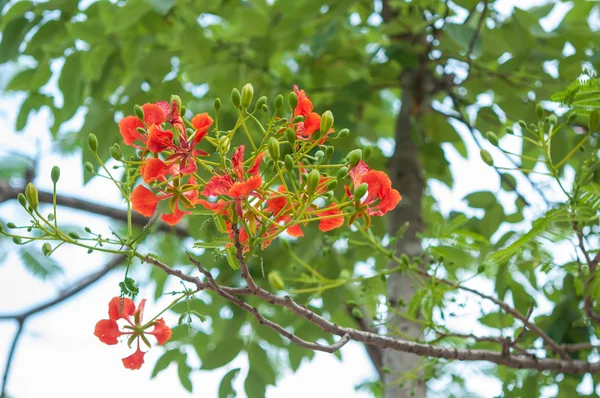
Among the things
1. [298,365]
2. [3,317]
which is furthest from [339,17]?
[3,317]

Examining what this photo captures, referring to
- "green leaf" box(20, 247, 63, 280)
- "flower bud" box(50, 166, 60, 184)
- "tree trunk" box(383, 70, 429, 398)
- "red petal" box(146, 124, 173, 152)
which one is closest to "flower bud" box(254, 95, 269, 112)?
"red petal" box(146, 124, 173, 152)

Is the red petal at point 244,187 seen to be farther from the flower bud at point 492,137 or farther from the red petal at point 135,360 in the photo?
the flower bud at point 492,137

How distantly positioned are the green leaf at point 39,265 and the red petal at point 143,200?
1599mm

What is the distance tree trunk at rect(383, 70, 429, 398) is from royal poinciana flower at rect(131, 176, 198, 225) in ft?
1.92

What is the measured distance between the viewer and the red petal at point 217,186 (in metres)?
0.74

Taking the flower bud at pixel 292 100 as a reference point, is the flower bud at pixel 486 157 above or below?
below

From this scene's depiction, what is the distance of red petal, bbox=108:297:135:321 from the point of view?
0.81 meters

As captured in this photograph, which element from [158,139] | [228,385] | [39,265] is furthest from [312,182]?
[39,265]

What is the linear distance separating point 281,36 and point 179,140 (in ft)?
3.23

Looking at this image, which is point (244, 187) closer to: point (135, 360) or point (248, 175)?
point (248, 175)

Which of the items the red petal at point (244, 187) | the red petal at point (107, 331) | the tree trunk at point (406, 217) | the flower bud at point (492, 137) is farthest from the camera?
the tree trunk at point (406, 217)

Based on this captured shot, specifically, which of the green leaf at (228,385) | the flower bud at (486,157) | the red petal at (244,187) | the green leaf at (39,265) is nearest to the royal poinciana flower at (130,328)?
the red petal at (244,187)

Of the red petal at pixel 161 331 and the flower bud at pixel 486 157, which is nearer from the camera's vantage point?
the red petal at pixel 161 331

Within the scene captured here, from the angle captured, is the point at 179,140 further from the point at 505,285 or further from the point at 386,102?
the point at 386,102
